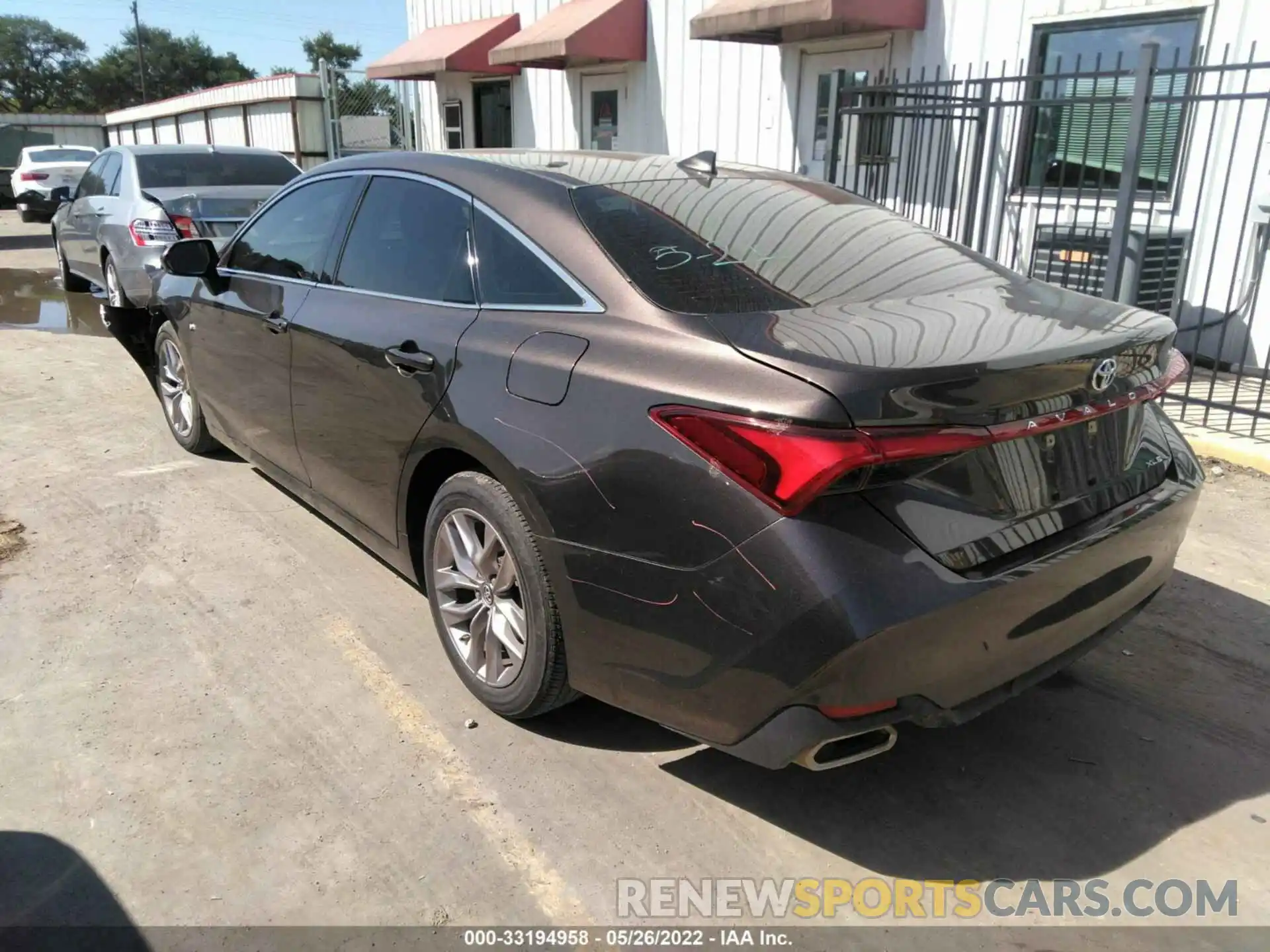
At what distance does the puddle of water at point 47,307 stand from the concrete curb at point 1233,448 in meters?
8.42

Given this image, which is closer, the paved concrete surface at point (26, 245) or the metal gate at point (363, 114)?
the paved concrete surface at point (26, 245)

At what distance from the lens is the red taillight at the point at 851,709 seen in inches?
82.8

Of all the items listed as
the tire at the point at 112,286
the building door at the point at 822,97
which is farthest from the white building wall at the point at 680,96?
the tire at the point at 112,286

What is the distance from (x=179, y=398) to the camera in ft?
17.7

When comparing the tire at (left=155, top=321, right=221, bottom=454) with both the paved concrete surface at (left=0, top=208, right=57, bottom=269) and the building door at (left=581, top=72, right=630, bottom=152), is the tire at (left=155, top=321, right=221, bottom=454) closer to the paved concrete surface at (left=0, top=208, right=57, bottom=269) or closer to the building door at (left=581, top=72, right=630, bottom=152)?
the building door at (left=581, top=72, right=630, bottom=152)

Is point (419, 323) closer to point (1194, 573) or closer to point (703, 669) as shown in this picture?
point (703, 669)

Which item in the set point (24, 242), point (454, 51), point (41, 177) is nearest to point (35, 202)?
point (41, 177)

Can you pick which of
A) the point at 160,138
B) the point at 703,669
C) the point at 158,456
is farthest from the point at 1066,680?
the point at 160,138

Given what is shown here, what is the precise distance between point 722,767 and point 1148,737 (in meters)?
1.32

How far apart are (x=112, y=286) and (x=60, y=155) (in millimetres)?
→ 17233

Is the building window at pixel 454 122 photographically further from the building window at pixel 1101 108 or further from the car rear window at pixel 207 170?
the building window at pixel 1101 108

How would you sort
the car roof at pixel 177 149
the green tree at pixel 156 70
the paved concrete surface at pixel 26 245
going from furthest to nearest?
the green tree at pixel 156 70, the paved concrete surface at pixel 26 245, the car roof at pixel 177 149

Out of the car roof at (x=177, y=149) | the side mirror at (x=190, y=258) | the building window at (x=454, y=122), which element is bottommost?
the side mirror at (x=190, y=258)

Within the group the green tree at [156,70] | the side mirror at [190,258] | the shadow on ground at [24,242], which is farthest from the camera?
the green tree at [156,70]
